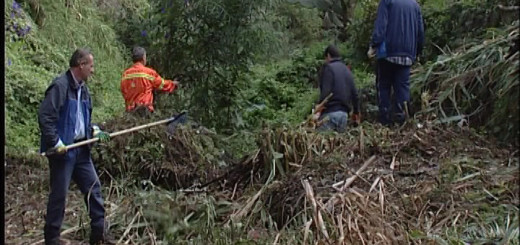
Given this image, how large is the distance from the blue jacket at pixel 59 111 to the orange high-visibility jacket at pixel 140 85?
8.55ft

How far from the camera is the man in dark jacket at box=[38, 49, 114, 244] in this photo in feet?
19.6

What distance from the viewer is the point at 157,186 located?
7.93 meters

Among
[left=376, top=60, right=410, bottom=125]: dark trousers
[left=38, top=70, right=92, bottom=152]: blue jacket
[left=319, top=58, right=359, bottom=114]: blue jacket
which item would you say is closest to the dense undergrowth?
[left=376, top=60, right=410, bottom=125]: dark trousers

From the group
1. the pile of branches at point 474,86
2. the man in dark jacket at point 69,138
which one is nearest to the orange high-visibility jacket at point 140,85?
the man in dark jacket at point 69,138

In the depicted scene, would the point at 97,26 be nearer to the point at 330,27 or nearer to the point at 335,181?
the point at 330,27

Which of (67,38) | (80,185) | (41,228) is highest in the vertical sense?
(67,38)

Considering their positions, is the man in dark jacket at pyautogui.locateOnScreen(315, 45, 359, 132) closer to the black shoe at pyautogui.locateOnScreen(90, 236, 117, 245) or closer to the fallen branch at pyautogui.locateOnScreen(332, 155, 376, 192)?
the fallen branch at pyautogui.locateOnScreen(332, 155, 376, 192)

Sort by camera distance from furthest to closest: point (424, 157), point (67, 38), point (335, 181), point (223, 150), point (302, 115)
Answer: point (67, 38)
point (302, 115)
point (223, 150)
point (424, 157)
point (335, 181)

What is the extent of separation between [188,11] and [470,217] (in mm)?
5109

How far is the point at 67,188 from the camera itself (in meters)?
6.29

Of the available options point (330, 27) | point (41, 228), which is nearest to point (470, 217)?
point (41, 228)

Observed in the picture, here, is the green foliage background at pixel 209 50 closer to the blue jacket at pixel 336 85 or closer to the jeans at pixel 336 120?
the jeans at pixel 336 120

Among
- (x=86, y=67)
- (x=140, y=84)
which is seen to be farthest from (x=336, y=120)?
(x=86, y=67)

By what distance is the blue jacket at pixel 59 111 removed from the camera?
5941mm
